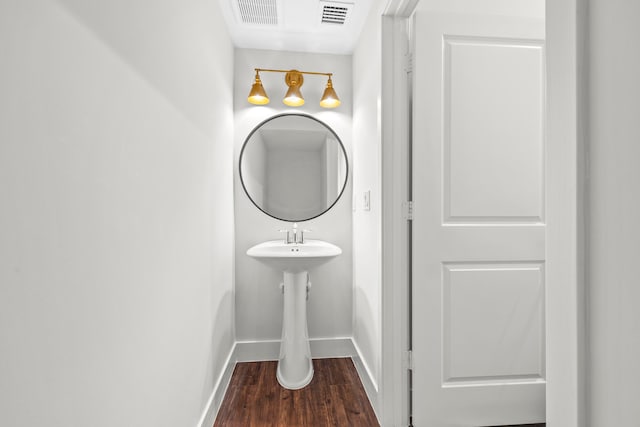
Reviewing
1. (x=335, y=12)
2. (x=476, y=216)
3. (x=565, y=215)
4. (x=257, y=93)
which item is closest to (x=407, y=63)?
(x=335, y=12)

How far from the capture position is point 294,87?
2354 millimetres

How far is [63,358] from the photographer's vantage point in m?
0.65

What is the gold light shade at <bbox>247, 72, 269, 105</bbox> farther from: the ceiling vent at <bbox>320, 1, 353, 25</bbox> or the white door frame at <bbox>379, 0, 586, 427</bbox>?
the white door frame at <bbox>379, 0, 586, 427</bbox>

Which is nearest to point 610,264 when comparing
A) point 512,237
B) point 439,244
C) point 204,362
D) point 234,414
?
point 439,244

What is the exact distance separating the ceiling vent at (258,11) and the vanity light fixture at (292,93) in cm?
34

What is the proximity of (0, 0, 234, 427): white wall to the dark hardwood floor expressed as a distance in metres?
0.46

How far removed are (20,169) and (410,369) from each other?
1640mm

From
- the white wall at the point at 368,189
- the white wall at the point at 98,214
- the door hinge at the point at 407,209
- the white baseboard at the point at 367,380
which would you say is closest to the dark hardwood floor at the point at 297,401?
the white baseboard at the point at 367,380

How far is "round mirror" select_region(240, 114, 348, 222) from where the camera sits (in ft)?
8.14

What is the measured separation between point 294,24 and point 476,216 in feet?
5.16

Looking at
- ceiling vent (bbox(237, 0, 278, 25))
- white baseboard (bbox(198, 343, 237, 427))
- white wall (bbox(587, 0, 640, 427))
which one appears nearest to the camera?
white wall (bbox(587, 0, 640, 427))

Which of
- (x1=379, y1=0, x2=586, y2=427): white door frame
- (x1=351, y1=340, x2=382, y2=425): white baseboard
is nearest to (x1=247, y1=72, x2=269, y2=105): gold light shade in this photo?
(x1=351, y1=340, x2=382, y2=425): white baseboard

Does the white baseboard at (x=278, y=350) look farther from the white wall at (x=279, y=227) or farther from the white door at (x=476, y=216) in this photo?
the white door at (x=476, y=216)

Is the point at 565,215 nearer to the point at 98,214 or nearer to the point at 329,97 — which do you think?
the point at 98,214
